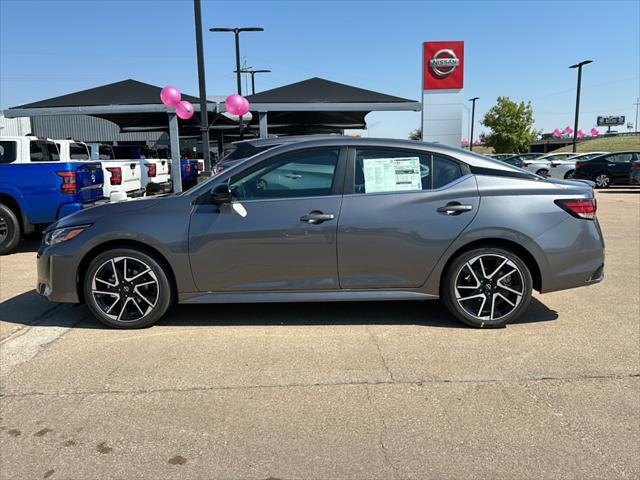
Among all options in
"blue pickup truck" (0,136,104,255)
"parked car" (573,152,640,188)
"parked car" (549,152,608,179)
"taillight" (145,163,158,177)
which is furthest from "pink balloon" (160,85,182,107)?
"parked car" (549,152,608,179)

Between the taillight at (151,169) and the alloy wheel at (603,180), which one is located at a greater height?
the taillight at (151,169)

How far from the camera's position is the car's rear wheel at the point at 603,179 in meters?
20.4

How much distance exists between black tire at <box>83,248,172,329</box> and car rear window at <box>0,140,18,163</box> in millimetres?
4844

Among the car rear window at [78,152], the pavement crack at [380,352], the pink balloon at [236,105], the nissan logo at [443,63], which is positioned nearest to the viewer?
the pavement crack at [380,352]

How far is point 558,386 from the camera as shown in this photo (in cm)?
329

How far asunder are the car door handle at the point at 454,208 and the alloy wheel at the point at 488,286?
0.42m

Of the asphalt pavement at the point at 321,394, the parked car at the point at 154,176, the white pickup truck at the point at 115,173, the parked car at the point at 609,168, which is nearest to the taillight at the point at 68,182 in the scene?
the white pickup truck at the point at 115,173

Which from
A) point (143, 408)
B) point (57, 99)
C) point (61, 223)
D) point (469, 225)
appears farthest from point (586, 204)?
point (57, 99)

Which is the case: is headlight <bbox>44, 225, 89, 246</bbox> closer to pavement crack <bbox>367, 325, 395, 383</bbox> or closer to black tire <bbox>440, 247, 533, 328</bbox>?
pavement crack <bbox>367, 325, 395, 383</bbox>

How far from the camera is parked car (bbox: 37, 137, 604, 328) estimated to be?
4.17 m

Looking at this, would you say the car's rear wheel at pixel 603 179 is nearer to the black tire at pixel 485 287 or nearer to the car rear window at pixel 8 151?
the black tire at pixel 485 287

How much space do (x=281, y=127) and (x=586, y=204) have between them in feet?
82.1

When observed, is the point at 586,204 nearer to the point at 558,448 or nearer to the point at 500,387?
the point at 500,387

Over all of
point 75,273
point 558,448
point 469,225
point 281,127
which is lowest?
point 558,448
